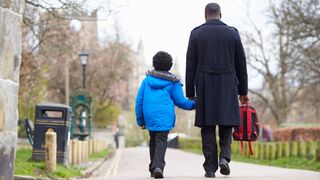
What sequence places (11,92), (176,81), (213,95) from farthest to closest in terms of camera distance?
(176,81)
(213,95)
(11,92)

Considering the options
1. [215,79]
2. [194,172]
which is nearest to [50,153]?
[194,172]

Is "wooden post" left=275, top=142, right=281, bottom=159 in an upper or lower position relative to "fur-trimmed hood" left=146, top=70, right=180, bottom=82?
lower

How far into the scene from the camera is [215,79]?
822 centimetres

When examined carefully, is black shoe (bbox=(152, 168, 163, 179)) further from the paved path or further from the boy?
the paved path

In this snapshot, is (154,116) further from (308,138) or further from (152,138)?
(308,138)

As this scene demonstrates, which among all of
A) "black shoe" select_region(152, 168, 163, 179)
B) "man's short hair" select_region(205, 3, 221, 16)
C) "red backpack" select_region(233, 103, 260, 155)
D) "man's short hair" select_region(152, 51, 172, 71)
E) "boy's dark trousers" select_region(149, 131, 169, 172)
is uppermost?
"man's short hair" select_region(205, 3, 221, 16)

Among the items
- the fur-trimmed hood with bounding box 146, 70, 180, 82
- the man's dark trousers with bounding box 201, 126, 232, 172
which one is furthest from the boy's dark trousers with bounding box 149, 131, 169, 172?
the fur-trimmed hood with bounding box 146, 70, 180, 82

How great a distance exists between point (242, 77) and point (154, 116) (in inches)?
50.3

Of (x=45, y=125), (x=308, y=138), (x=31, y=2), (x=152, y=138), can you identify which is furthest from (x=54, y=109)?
(x=308, y=138)

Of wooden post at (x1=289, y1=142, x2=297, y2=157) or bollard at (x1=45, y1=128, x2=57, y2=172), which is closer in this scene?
bollard at (x1=45, y1=128, x2=57, y2=172)

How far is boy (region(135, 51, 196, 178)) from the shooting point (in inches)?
343

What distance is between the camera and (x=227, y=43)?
833 centimetres

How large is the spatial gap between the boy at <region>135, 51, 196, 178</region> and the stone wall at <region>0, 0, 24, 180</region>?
6.69 feet

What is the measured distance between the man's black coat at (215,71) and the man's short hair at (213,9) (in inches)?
4.2
